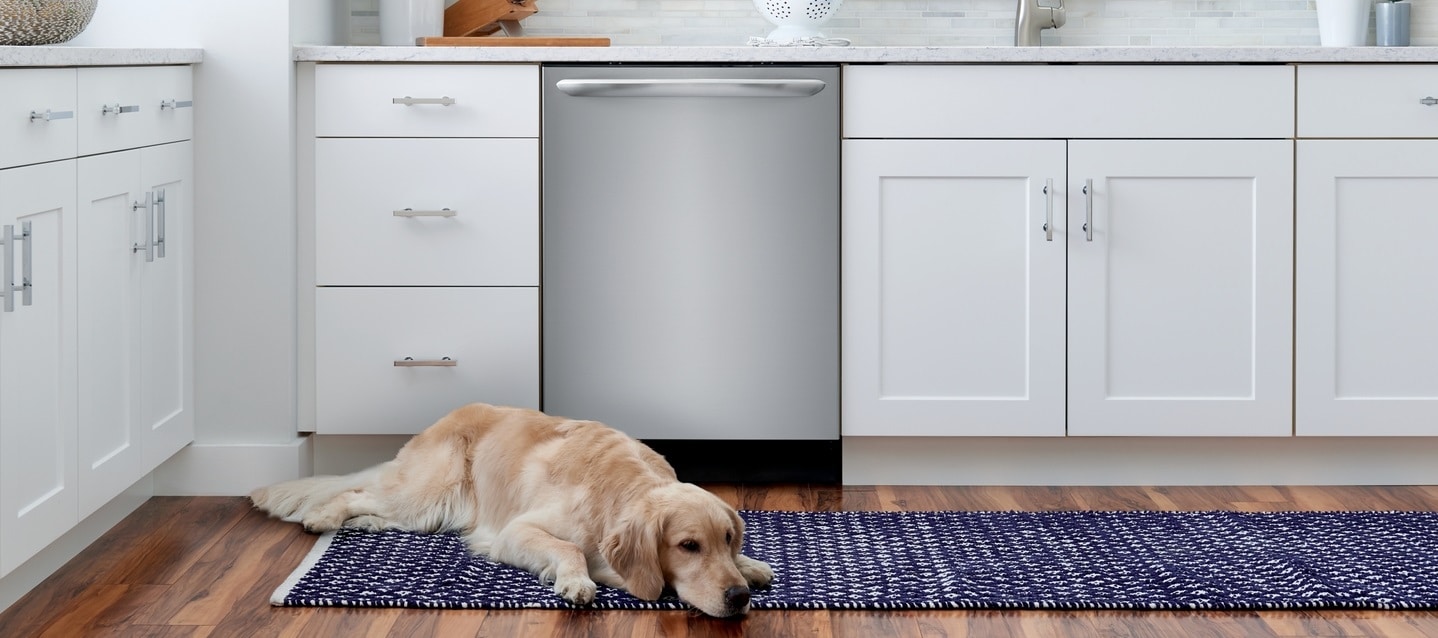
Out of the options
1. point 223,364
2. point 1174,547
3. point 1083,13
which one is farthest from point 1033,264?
point 223,364

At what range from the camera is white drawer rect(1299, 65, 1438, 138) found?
108 inches

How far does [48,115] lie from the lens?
201 cm

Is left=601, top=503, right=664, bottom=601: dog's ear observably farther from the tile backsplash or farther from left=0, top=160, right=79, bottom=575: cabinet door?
the tile backsplash

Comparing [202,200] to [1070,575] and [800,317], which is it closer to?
[800,317]

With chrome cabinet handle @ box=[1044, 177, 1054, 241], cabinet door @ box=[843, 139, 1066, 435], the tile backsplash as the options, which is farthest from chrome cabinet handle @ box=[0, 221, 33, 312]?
chrome cabinet handle @ box=[1044, 177, 1054, 241]

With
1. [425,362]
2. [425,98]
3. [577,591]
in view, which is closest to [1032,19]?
[425,98]

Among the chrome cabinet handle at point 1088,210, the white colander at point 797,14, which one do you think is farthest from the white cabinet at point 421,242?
the chrome cabinet handle at point 1088,210

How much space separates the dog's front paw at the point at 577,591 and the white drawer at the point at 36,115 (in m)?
0.97

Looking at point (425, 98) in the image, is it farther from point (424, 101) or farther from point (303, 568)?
point (303, 568)

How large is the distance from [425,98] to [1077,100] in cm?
128

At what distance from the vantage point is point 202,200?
274cm

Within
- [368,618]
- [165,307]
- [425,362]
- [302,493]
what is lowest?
[368,618]

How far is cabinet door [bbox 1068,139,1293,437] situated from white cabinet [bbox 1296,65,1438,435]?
0.05 m

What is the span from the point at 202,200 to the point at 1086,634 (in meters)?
1.83
